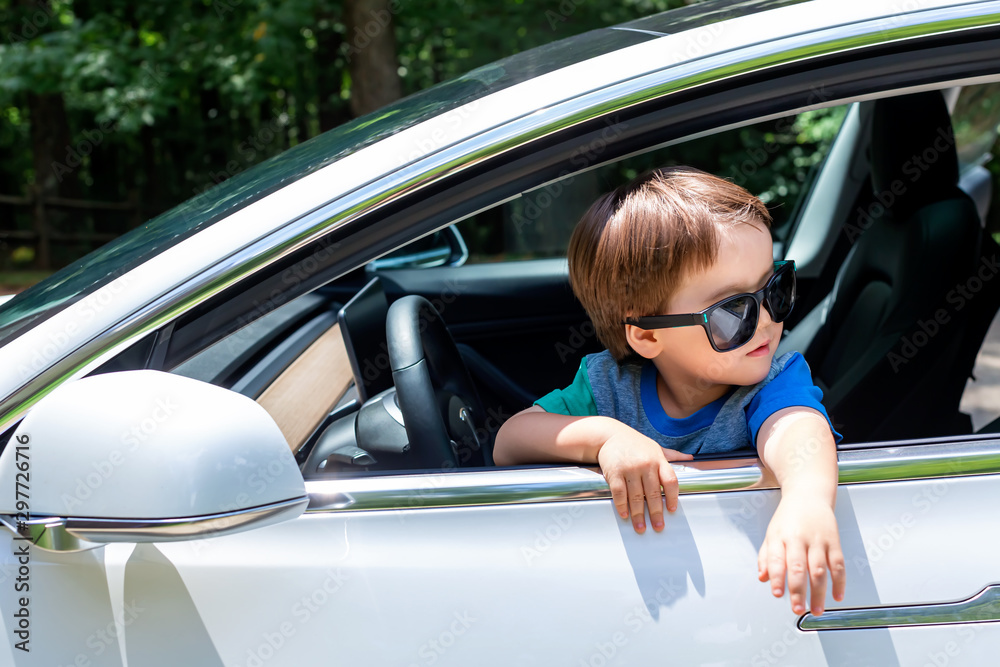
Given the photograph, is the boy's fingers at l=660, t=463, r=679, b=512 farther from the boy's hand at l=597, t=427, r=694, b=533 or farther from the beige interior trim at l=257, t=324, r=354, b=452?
the beige interior trim at l=257, t=324, r=354, b=452

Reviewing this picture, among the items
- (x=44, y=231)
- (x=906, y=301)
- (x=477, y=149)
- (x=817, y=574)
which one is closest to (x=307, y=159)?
(x=477, y=149)

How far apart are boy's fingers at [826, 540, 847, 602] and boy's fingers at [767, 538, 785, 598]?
0.05m

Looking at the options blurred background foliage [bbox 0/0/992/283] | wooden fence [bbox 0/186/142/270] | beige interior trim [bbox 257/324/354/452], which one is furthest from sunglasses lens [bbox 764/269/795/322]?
wooden fence [bbox 0/186/142/270]

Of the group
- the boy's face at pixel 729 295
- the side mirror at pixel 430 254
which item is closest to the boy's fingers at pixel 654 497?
the boy's face at pixel 729 295

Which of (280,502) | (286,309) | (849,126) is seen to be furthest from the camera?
(849,126)

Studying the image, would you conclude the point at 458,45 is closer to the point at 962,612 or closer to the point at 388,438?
the point at 388,438

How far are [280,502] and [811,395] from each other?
0.72 m

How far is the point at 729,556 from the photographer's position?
39.3 inches

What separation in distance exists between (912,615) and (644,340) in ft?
1.57

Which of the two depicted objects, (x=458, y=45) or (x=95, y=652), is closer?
(x=95, y=652)

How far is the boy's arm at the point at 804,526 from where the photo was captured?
0.94m

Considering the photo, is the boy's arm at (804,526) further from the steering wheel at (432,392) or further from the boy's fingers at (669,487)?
the steering wheel at (432,392)

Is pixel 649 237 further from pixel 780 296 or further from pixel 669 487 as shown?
pixel 669 487

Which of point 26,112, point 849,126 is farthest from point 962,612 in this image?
point 26,112
